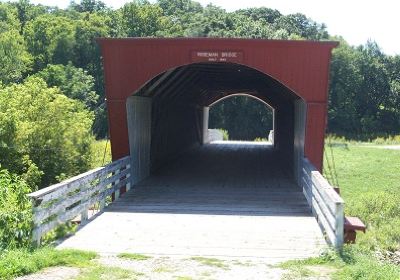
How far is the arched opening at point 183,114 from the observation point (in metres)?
13.0

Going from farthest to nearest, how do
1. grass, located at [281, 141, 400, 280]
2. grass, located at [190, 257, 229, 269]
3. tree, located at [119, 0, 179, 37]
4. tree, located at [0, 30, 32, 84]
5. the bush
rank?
tree, located at [119, 0, 179, 37] < tree, located at [0, 30, 32, 84] < the bush < grass, located at [190, 257, 229, 269] < grass, located at [281, 141, 400, 280]

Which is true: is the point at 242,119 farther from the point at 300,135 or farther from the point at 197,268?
the point at 197,268

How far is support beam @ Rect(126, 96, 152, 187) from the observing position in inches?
486

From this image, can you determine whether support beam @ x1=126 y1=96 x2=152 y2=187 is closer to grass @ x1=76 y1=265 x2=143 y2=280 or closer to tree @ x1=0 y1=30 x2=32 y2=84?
grass @ x1=76 y1=265 x2=143 y2=280

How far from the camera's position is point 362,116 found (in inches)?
2295

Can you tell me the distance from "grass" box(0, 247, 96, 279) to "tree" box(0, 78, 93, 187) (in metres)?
8.90

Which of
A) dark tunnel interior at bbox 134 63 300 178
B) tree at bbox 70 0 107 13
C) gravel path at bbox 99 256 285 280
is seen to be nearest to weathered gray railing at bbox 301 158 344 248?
gravel path at bbox 99 256 285 280

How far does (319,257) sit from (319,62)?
5777 millimetres

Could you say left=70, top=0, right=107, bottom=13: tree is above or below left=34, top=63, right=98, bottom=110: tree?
above

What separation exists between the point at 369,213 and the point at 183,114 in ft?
24.7

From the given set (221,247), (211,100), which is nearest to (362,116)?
(211,100)

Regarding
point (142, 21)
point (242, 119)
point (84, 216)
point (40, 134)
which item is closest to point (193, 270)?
point (84, 216)

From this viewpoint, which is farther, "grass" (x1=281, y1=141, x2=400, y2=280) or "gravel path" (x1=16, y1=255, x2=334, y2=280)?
"grass" (x1=281, y1=141, x2=400, y2=280)

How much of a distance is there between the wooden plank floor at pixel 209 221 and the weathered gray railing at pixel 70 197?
288 millimetres
